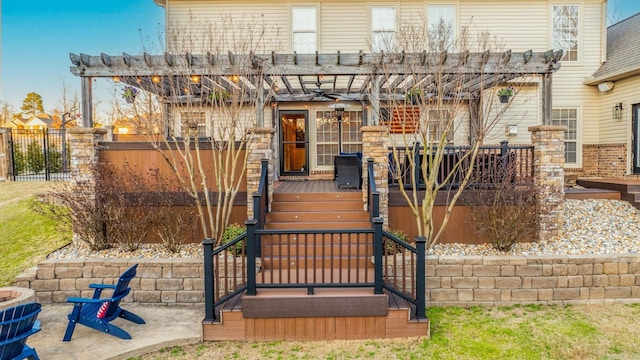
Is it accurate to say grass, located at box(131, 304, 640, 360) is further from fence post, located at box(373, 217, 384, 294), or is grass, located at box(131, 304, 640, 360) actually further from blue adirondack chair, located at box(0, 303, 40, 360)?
blue adirondack chair, located at box(0, 303, 40, 360)

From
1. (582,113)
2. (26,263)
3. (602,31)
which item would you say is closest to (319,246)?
(26,263)

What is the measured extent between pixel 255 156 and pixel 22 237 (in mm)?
5185

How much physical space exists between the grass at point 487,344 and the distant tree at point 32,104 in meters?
44.2

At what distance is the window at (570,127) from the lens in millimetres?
10953

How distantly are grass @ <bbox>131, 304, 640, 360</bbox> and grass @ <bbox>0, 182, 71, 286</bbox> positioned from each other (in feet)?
13.5

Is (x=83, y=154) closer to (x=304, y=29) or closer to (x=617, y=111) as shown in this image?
(x=304, y=29)

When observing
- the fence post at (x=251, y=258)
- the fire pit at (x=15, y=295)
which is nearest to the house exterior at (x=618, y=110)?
the fence post at (x=251, y=258)

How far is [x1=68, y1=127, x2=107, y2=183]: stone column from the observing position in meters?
6.29

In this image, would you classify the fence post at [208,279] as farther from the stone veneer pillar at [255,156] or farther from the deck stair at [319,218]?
the stone veneer pillar at [255,156]

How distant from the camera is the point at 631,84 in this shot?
9.73 m

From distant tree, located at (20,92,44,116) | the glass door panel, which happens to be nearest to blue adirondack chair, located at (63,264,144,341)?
the glass door panel

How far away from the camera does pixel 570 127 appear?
11.0 metres

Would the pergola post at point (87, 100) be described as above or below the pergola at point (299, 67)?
below

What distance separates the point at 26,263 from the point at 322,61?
6467mm
